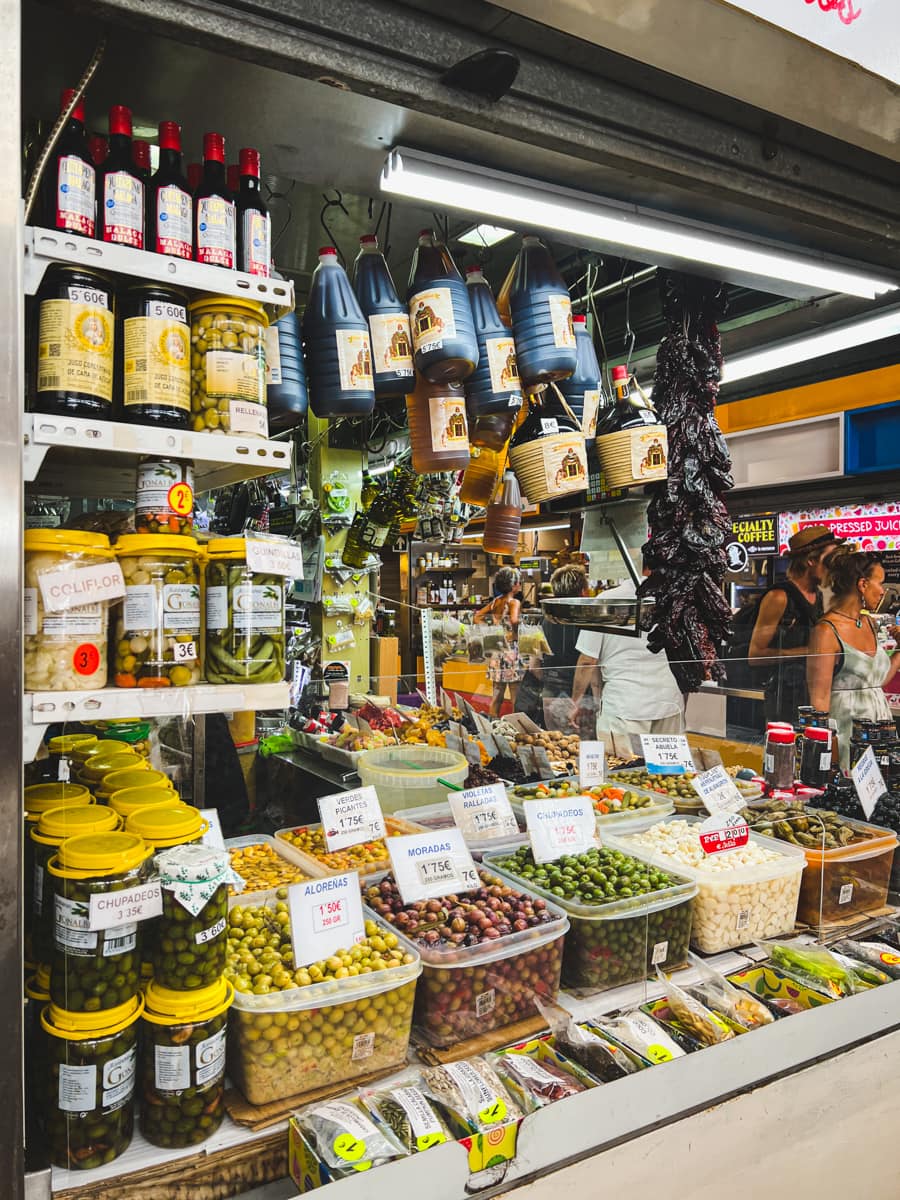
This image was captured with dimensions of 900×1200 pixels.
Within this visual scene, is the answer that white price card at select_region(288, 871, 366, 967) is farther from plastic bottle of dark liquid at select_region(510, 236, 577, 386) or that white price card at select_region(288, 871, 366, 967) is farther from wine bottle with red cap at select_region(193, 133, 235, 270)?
plastic bottle of dark liquid at select_region(510, 236, 577, 386)

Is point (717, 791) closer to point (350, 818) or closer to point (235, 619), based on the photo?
point (350, 818)

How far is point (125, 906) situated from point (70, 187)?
119cm

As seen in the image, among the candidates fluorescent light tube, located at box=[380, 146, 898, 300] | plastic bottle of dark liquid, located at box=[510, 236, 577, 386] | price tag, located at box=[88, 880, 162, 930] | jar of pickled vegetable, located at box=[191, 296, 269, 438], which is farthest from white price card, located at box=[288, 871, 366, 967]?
fluorescent light tube, located at box=[380, 146, 898, 300]

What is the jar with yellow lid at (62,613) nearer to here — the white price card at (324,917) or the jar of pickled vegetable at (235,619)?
the jar of pickled vegetable at (235,619)

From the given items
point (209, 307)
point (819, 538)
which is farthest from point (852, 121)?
point (819, 538)

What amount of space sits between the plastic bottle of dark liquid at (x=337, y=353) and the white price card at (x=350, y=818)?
3.17 feet

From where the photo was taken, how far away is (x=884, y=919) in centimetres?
259

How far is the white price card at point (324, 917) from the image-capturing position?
1.68 metres

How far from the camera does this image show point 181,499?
1488 mm

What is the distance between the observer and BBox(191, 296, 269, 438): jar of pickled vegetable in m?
1.50

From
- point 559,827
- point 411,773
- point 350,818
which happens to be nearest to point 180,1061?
point 350,818

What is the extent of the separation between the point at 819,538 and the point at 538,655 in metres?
2.12

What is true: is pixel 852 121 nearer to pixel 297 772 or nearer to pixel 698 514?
pixel 698 514

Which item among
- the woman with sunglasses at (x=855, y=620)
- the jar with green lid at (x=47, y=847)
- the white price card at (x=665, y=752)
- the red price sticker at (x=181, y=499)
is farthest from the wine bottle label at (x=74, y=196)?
the woman with sunglasses at (x=855, y=620)
